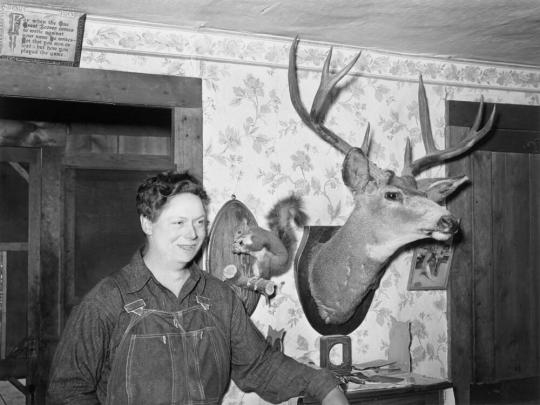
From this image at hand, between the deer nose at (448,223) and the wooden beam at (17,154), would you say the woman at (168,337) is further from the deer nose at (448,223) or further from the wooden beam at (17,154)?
the wooden beam at (17,154)

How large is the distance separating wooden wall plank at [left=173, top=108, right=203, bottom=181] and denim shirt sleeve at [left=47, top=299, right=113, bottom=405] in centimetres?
120

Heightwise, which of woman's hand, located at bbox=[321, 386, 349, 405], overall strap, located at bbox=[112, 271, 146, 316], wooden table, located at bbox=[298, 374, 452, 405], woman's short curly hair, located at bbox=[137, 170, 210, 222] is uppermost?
woman's short curly hair, located at bbox=[137, 170, 210, 222]

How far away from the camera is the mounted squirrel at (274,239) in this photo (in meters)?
3.28

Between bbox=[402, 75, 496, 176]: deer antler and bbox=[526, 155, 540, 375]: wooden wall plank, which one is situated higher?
bbox=[402, 75, 496, 176]: deer antler

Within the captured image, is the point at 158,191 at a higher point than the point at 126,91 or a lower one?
lower

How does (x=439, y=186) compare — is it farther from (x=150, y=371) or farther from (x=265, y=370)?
(x=150, y=371)

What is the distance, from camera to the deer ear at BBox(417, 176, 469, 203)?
3406 mm

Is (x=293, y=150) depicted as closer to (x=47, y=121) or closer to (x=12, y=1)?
(x=12, y=1)

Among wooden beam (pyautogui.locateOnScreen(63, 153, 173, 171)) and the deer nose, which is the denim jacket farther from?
wooden beam (pyautogui.locateOnScreen(63, 153, 173, 171))

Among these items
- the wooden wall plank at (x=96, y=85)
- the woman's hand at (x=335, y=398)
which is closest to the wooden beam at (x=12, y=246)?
the wooden wall plank at (x=96, y=85)

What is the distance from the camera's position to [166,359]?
225cm

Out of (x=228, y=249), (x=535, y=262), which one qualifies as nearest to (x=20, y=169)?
(x=228, y=249)

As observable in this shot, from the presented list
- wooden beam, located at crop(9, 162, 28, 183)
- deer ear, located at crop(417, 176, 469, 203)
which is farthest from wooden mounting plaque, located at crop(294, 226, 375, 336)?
wooden beam, located at crop(9, 162, 28, 183)

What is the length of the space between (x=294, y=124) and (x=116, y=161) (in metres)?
2.06
